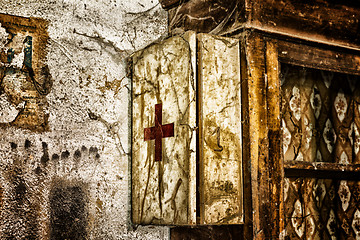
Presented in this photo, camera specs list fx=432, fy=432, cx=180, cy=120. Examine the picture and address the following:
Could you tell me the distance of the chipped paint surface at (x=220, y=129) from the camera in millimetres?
1462

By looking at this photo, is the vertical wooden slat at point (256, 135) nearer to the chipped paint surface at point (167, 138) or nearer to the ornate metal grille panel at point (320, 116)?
the chipped paint surface at point (167, 138)

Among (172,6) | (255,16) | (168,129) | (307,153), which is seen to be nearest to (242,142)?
(168,129)

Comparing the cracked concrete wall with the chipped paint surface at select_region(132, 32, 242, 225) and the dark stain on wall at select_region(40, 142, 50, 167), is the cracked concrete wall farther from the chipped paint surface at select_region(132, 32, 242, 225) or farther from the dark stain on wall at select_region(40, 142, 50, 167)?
the chipped paint surface at select_region(132, 32, 242, 225)

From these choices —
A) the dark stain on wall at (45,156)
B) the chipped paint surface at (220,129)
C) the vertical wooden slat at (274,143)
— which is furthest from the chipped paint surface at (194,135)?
the dark stain on wall at (45,156)

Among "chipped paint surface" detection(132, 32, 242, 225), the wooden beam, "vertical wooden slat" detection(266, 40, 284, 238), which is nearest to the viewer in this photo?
"chipped paint surface" detection(132, 32, 242, 225)

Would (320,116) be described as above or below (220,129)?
above

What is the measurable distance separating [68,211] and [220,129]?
2.11ft

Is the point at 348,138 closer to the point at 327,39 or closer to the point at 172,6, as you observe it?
the point at 327,39

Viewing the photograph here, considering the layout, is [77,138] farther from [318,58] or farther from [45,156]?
[318,58]

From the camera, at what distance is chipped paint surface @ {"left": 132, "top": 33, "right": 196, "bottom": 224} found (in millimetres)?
1464

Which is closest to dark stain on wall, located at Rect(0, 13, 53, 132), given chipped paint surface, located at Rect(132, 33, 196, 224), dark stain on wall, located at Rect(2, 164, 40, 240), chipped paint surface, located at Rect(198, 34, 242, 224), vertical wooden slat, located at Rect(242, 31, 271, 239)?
dark stain on wall, located at Rect(2, 164, 40, 240)

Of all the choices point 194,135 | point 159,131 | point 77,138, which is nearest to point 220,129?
point 194,135

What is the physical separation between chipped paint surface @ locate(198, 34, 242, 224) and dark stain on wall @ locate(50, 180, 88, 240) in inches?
19.7

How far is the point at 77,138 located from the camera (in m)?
1.66
